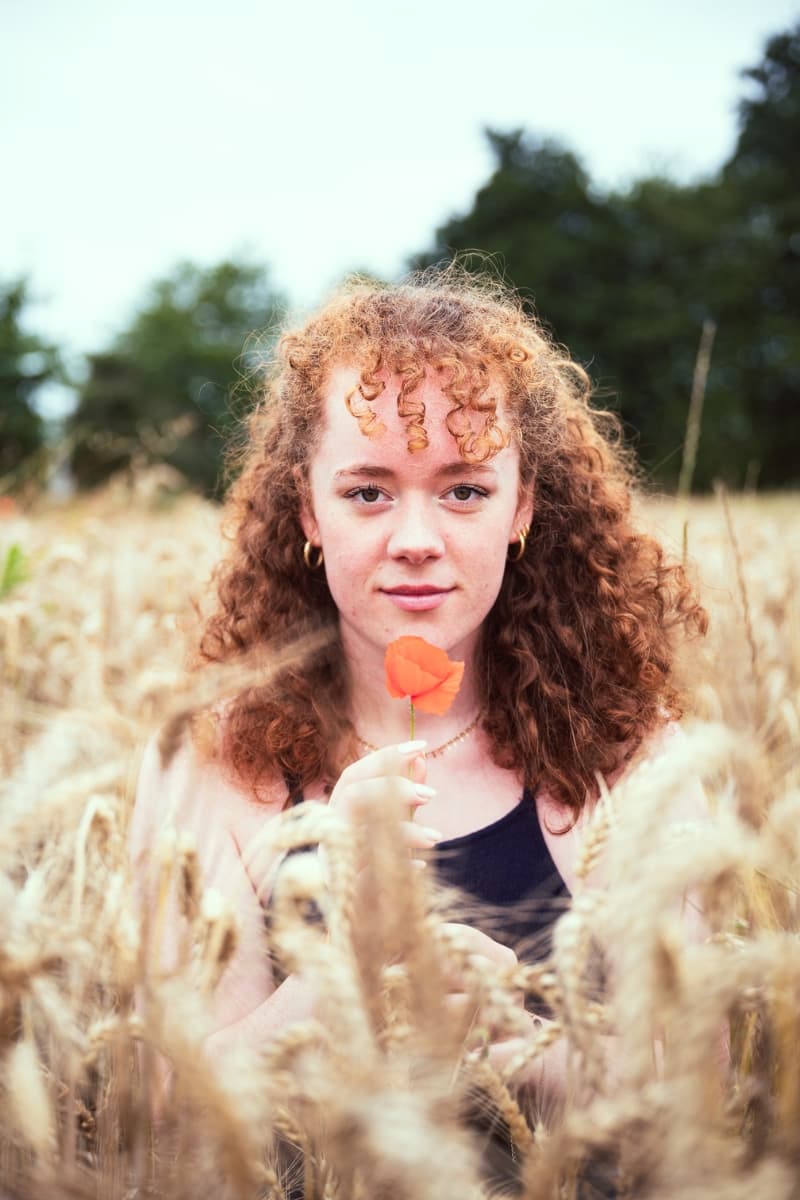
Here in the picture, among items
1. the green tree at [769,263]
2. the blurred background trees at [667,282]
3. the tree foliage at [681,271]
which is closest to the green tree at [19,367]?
the blurred background trees at [667,282]

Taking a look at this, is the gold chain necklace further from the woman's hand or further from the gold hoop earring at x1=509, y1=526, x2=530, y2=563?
the woman's hand

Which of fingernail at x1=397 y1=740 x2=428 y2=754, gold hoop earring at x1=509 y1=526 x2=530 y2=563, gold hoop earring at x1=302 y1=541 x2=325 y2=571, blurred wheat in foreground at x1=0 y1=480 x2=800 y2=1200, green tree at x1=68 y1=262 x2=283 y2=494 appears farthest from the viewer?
green tree at x1=68 y1=262 x2=283 y2=494

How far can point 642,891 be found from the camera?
0.65 meters

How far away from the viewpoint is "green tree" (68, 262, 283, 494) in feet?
83.0

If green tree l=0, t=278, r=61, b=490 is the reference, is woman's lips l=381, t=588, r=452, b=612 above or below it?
below

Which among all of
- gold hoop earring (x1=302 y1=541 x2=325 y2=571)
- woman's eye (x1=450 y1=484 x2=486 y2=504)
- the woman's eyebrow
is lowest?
gold hoop earring (x1=302 y1=541 x2=325 y2=571)

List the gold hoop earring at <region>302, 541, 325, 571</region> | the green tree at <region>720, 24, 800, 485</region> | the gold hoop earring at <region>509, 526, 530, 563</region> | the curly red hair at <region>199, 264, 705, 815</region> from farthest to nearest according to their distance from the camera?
the green tree at <region>720, 24, 800, 485</region> → the gold hoop earring at <region>302, 541, 325, 571</region> → the gold hoop earring at <region>509, 526, 530, 563</region> → the curly red hair at <region>199, 264, 705, 815</region>

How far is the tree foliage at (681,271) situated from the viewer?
917 inches

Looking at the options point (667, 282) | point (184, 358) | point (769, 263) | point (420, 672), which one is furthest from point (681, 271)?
point (420, 672)

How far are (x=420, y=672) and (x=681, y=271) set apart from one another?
27.1 meters

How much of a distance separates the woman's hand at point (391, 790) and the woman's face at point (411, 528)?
410 millimetres

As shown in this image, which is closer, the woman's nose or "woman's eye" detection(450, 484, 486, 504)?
the woman's nose

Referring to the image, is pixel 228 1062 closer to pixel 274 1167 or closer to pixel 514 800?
pixel 274 1167

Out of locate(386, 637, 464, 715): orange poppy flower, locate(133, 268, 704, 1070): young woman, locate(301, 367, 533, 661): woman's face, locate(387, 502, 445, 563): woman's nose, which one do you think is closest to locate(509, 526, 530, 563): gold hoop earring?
locate(133, 268, 704, 1070): young woman
